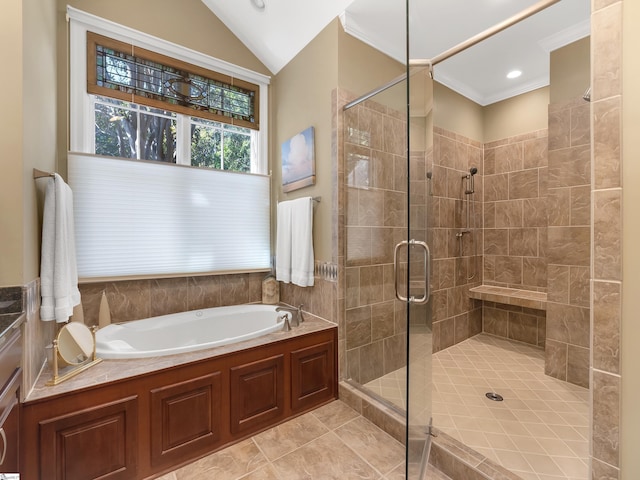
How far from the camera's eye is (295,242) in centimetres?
256

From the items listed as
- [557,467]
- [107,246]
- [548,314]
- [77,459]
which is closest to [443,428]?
[557,467]

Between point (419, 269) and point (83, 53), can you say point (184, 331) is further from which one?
point (83, 53)

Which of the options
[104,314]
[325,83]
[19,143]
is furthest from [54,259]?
[325,83]

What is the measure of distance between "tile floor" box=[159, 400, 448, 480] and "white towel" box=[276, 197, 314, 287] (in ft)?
3.53

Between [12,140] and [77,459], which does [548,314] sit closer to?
[77,459]

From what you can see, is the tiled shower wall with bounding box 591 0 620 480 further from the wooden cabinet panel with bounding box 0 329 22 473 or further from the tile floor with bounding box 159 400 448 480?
the wooden cabinet panel with bounding box 0 329 22 473

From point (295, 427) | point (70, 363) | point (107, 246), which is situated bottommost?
point (295, 427)

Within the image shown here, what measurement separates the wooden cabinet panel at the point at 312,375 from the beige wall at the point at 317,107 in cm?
74

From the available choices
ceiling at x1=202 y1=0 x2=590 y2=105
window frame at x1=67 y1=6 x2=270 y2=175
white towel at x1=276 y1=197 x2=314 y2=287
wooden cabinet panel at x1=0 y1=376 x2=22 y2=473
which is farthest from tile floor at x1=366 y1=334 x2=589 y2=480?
window frame at x1=67 y1=6 x2=270 y2=175

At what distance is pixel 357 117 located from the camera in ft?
7.32

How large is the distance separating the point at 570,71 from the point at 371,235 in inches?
82.5

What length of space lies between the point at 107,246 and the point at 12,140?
109 centimetres

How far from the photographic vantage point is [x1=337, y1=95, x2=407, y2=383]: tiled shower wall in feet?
7.04

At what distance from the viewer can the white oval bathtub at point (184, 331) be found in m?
1.76
